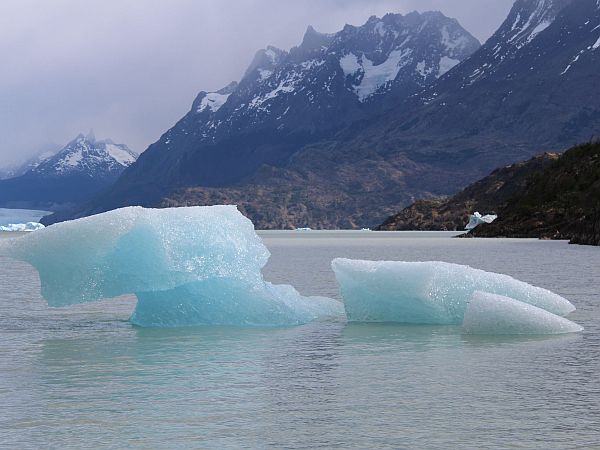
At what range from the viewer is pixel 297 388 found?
14.3 m

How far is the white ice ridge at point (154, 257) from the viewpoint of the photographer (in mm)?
20719

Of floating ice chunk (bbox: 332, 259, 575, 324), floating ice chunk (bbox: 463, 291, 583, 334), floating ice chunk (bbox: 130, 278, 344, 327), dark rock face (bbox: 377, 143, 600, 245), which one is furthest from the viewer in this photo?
dark rock face (bbox: 377, 143, 600, 245)

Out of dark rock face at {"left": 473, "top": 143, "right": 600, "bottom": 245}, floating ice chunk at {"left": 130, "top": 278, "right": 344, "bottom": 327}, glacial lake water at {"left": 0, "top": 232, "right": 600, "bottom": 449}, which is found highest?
dark rock face at {"left": 473, "top": 143, "right": 600, "bottom": 245}

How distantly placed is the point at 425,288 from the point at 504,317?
2329mm

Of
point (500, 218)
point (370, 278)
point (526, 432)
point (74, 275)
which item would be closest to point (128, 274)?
point (74, 275)

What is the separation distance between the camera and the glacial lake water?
11086 mm

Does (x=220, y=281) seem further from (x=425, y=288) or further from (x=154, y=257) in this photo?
(x=425, y=288)

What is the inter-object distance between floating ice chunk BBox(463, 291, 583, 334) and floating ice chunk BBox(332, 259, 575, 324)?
69.2 inches

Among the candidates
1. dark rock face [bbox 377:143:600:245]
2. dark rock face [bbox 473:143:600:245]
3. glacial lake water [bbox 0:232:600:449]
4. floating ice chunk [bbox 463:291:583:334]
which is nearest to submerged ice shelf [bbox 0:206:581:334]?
floating ice chunk [bbox 463:291:583:334]

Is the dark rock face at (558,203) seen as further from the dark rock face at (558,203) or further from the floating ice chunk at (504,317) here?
the floating ice chunk at (504,317)

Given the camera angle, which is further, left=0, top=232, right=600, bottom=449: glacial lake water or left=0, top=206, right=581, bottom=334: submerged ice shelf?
left=0, top=206, right=581, bottom=334: submerged ice shelf

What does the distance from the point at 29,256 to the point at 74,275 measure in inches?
44.9

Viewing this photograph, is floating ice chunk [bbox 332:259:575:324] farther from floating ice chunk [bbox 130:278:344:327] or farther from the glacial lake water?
floating ice chunk [bbox 130:278:344:327]

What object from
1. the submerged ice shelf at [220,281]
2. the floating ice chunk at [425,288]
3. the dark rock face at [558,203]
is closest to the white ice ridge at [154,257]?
the submerged ice shelf at [220,281]
